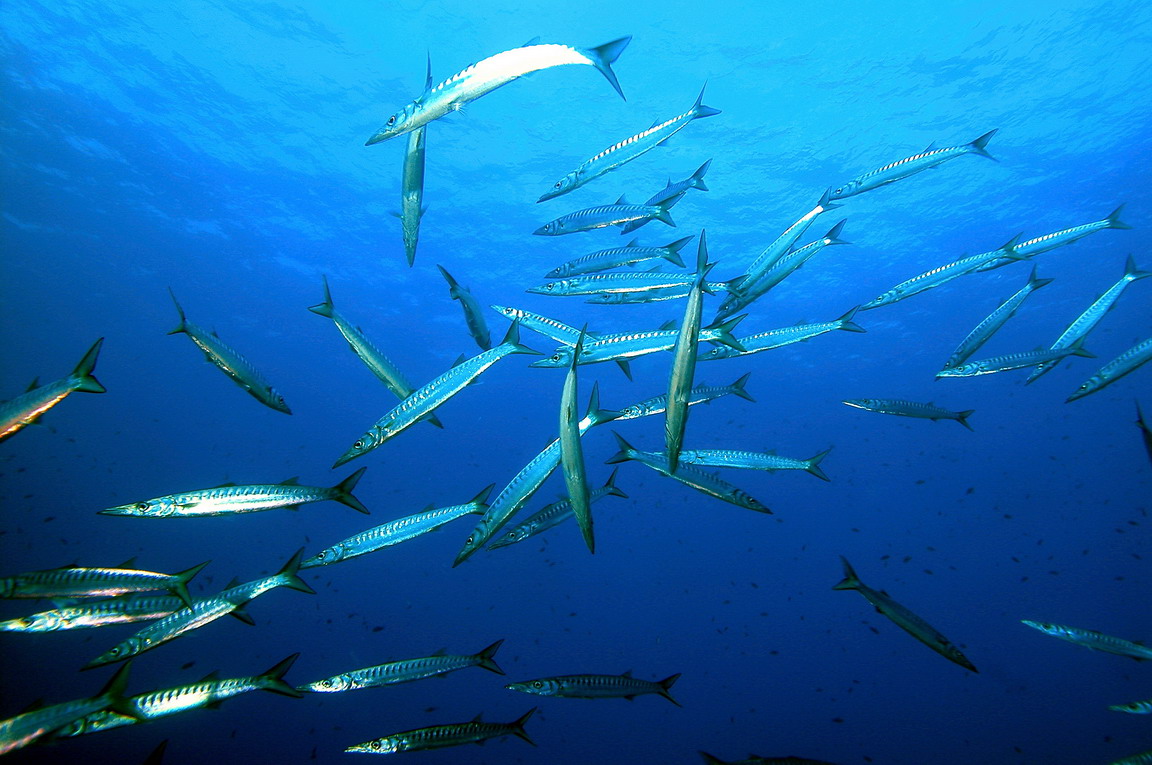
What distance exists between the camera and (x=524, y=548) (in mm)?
27953

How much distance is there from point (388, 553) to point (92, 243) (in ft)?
66.4

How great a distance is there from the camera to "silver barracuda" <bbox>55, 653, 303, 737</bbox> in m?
3.64

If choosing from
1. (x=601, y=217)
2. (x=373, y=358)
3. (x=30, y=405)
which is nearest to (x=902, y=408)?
(x=601, y=217)

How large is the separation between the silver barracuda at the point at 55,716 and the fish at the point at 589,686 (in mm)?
3070

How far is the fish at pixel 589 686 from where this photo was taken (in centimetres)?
500

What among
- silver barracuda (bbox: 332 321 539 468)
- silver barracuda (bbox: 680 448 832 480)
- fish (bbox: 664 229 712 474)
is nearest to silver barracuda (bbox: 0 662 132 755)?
silver barracuda (bbox: 332 321 539 468)

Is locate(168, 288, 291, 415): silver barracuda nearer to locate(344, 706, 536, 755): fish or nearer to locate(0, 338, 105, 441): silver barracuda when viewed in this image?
locate(0, 338, 105, 441): silver barracuda

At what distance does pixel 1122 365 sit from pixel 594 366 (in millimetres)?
8317

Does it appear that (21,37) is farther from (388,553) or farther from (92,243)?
(388,553)

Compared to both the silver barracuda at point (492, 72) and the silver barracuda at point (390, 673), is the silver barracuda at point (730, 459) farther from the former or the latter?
the silver barracuda at point (492, 72)

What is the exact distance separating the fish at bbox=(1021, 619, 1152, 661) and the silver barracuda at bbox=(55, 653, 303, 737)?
712 cm

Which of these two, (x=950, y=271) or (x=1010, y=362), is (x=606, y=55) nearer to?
(x=950, y=271)

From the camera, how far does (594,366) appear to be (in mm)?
11445

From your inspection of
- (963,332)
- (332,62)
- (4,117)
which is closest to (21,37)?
(4,117)
